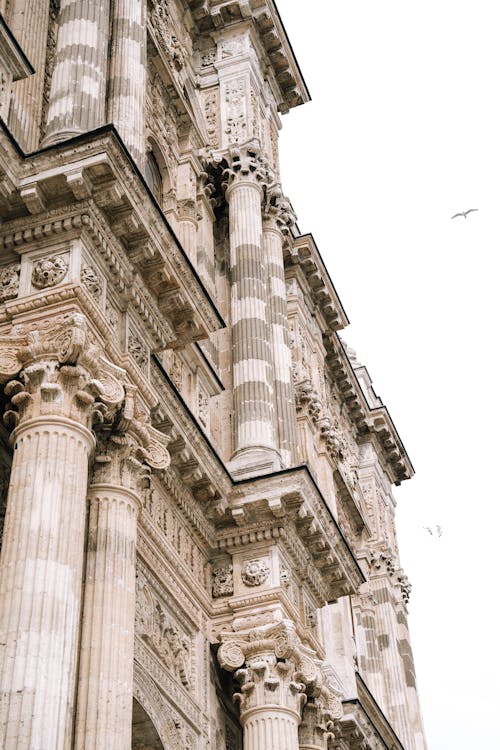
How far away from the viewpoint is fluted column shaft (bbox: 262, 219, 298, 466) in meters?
20.2

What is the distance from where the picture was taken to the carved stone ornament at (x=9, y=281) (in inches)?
515

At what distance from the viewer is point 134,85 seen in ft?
56.0

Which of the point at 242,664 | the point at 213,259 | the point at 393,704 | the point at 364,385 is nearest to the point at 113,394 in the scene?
the point at 242,664

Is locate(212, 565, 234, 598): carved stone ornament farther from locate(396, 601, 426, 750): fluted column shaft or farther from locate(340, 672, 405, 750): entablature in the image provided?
locate(396, 601, 426, 750): fluted column shaft

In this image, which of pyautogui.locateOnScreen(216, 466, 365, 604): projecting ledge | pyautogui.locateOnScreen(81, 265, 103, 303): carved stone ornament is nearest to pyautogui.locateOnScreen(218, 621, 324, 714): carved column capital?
pyautogui.locateOnScreen(216, 466, 365, 604): projecting ledge

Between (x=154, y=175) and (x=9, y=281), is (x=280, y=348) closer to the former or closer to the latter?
(x=154, y=175)

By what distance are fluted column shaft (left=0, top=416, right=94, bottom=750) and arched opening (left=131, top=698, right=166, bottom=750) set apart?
12.9ft

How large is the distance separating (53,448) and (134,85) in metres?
7.37

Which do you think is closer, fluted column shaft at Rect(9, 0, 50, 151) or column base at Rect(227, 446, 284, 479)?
fluted column shaft at Rect(9, 0, 50, 151)

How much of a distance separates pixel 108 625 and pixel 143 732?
12.0 ft

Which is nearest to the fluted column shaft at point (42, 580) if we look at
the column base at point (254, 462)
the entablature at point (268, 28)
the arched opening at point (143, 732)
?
the arched opening at point (143, 732)

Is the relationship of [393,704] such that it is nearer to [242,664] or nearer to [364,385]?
[364,385]

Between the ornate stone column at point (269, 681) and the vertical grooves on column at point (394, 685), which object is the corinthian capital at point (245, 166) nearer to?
the ornate stone column at point (269, 681)

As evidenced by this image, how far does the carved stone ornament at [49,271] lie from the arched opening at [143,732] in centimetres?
495
